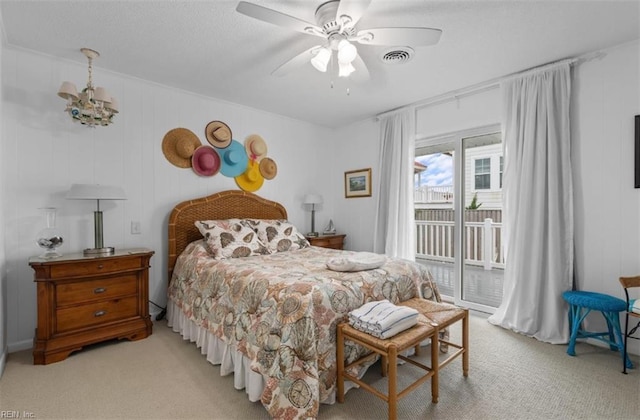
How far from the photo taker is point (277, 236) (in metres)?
3.47

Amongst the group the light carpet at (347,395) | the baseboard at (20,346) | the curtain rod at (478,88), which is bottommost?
the light carpet at (347,395)

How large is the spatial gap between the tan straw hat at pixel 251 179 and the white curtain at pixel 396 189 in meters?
1.67

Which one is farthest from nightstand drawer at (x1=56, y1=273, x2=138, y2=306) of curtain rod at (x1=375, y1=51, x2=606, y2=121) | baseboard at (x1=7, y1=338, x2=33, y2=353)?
curtain rod at (x1=375, y1=51, x2=606, y2=121)

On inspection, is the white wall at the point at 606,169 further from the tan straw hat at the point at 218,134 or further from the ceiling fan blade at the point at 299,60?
the tan straw hat at the point at 218,134

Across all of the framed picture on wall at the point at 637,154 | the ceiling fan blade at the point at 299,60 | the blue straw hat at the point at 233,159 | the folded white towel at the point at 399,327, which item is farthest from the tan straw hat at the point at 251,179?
the framed picture on wall at the point at 637,154

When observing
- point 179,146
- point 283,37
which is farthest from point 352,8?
point 179,146

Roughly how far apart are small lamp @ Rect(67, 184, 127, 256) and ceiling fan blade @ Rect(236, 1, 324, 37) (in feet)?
6.24

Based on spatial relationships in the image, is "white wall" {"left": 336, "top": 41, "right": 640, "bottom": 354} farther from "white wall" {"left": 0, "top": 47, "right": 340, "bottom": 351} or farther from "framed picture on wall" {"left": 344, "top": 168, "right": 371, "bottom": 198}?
"white wall" {"left": 0, "top": 47, "right": 340, "bottom": 351}

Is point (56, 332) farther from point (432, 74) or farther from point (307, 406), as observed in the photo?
point (432, 74)

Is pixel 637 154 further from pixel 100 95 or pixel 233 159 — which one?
pixel 100 95

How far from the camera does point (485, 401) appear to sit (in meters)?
1.88

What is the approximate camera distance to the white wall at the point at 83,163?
8.33 feet

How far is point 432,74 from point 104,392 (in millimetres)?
3720

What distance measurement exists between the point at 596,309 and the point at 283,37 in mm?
3184
